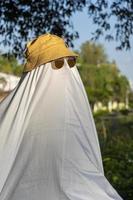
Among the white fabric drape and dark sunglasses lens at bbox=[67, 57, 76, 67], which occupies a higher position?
dark sunglasses lens at bbox=[67, 57, 76, 67]

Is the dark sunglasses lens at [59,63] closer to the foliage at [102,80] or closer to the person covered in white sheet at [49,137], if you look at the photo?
the person covered in white sheet at [49,137]

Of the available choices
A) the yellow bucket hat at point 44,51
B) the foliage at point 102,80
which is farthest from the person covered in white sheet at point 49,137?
the foliage at point 102,80

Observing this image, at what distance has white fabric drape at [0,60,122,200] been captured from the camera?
3.38 meters

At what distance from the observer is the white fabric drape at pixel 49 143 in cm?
338

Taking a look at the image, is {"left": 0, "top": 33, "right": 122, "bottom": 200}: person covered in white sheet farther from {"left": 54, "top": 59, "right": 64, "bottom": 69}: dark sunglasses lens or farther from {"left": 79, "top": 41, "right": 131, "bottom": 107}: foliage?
{"left": 79, "top": 41, "right": 131, "bottom": 107}: foliage

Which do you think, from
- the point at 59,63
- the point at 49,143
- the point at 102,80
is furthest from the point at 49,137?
the point at 102,80

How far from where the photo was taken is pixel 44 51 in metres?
3.46

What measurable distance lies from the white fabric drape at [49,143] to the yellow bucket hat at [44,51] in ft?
0.13

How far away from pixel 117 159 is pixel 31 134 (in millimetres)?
6789

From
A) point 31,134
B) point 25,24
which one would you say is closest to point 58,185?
point 31,134

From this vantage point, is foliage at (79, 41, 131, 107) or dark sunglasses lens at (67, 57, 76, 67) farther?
foliage at (79, 41, 131, 107)

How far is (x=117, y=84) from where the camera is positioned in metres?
96.5

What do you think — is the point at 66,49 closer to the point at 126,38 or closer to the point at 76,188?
the point at 76,188

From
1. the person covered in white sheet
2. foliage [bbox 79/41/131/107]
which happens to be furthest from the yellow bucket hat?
foliage [bbox 79/41/131/107]
